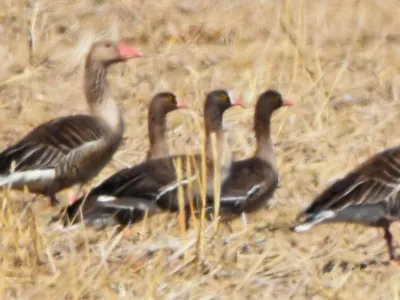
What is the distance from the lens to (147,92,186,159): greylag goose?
1025 centimetres

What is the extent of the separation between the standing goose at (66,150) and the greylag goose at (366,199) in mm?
1818

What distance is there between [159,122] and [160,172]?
94 cm

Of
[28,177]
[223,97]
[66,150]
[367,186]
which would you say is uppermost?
[223,97]

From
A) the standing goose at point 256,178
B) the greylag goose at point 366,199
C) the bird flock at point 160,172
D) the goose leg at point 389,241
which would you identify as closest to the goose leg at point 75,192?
the bird flock at point 160,172

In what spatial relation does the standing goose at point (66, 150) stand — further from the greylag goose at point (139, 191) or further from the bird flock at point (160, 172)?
the greylag goose at point (139, 191)

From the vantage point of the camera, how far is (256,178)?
32.4ft

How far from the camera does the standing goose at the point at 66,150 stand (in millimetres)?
9898

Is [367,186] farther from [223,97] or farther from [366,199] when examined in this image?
[223,97]

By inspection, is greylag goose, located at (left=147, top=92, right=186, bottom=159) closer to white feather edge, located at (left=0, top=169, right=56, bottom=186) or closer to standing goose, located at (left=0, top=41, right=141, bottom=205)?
standing goose, located at (left=0, top=41, right=141, bottom=205)

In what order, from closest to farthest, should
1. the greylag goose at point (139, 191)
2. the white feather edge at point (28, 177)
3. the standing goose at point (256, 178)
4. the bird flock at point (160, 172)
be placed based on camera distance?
the bird flock at point (160, 172)
the greylag goose at point (139, 191)
the white feather edge at point (28, 177)
the standing goose at point (256, 178)

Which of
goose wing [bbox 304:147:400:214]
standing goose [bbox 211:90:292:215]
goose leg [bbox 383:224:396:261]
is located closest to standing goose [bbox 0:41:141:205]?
standing goose [bbox 211:90:292:215]

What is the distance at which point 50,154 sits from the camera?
10078 millimetres

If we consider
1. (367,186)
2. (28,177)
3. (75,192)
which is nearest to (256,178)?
(367,186)

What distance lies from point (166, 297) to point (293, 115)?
4148mm
